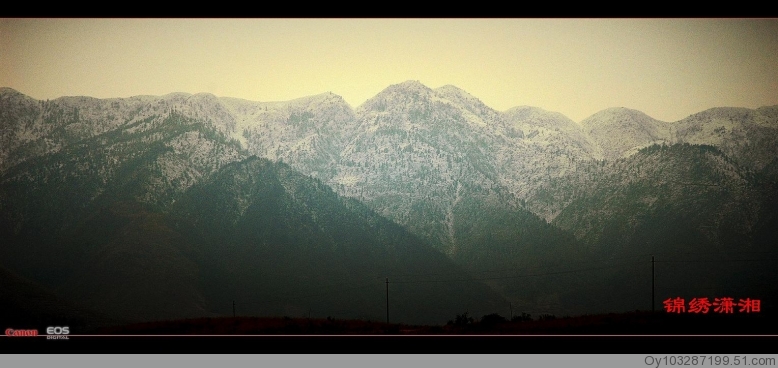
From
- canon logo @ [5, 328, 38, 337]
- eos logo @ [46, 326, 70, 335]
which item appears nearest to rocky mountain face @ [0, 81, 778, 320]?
canon logo @ [5, 328, 38, 337]

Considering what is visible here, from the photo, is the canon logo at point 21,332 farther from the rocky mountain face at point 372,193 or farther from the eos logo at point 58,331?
the rocky mountain face at point 372,193

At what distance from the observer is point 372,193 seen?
32.4 meters

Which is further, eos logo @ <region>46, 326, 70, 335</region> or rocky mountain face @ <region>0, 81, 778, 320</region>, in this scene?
rocky mountain face @ <region>0, 81, 778, 320</region>

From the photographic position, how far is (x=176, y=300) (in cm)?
4084

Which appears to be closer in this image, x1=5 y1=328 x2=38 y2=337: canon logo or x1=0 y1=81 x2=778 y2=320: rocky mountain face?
x1=5 y1=328 x2=38 y2=337: canon logo

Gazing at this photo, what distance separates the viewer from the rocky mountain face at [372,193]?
3200cm

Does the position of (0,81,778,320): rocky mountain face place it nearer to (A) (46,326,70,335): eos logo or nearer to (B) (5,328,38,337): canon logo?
(B) (5,328,38,337): canon logo

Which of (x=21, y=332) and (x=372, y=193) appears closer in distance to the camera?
(x=21, y=332)

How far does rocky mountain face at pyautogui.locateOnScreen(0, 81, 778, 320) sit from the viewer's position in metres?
32.0

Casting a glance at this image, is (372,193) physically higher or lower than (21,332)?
higher

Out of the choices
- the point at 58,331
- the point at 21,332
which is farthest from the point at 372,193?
the point at 21,332

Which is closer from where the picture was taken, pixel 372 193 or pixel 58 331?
pixel 58 331

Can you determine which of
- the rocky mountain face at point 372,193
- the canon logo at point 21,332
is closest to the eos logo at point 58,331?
the canon logo at point 21,332

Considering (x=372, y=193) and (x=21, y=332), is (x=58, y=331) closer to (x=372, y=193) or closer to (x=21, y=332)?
(x=21, y=332)
